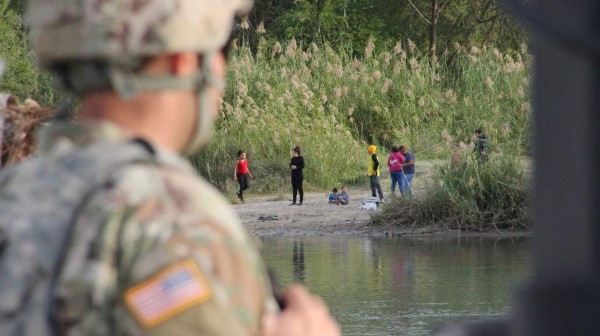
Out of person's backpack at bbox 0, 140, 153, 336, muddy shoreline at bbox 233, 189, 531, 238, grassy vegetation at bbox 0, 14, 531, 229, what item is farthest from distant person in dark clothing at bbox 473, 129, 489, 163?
person's backpack at bbox 0, 140, 153, 336

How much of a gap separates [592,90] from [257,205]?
29.3 metres

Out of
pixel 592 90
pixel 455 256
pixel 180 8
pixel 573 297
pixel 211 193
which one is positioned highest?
pixel 180 8

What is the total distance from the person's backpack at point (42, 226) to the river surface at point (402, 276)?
403 inches

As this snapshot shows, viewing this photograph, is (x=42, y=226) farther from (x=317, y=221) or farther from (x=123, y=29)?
(x=317, y=221)

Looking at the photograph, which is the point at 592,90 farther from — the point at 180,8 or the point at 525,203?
the point at 525,203

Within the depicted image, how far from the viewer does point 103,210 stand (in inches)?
65.6

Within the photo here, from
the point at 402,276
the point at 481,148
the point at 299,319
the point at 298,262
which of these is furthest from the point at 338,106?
the point at 299,319

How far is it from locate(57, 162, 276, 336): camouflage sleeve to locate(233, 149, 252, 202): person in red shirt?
2933cm

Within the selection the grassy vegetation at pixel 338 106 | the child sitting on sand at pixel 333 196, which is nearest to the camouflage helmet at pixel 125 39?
the grassy vegetation at pixel 338 106

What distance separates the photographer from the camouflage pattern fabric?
5.38 ft

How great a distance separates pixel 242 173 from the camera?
1236 inches

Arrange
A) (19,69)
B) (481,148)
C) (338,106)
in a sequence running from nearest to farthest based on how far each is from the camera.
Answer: (481,148) → (338,106) → (19,69)

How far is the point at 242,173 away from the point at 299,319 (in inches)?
1166

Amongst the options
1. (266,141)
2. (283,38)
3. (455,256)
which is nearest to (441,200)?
(455,256)
